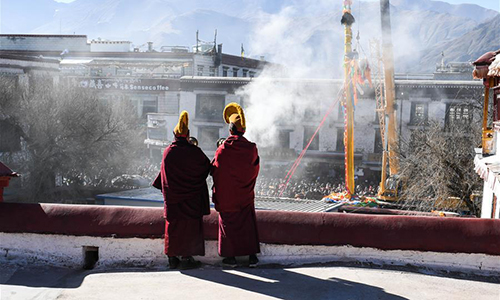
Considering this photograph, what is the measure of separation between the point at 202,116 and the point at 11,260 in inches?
1250

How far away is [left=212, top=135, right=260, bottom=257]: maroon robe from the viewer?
5281 mm

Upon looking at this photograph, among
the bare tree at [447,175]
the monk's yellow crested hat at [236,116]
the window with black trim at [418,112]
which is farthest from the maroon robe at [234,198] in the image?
the window with black trim at [418,112]

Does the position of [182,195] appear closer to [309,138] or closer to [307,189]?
[307,189]

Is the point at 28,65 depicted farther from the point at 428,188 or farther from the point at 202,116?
the point at 428,188

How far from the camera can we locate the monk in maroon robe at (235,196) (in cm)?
528

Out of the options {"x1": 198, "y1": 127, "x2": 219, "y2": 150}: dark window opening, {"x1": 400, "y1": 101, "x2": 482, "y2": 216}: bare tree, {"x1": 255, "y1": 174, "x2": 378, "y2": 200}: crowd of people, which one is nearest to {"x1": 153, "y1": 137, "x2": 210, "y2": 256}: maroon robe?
{"x1": 400, "y1": 101, "x2": 482, "y2": 216}: bare tree

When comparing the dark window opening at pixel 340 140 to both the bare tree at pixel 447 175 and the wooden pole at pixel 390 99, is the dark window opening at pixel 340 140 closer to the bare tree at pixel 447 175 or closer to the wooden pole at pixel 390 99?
the wooden pole at pixel 390 99

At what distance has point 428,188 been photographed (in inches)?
709

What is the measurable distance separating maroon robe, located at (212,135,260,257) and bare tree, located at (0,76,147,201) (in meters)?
20.1

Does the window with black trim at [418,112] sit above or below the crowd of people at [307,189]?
above

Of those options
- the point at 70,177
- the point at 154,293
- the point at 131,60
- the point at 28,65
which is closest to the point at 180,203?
the point at 154,293

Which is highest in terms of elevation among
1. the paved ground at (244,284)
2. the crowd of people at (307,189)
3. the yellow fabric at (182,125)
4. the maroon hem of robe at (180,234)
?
the yellow fabric at (182,125)

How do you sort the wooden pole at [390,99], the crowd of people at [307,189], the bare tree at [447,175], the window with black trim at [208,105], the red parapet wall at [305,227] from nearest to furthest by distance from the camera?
the red parapet wall at [305,227]
the bare tree at [447,175]
the wooden pole at [390,99]
the crowd of people at [307,189]
the window with black trim at [208,105]

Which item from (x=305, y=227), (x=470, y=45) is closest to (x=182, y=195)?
(x=305, y=227)
